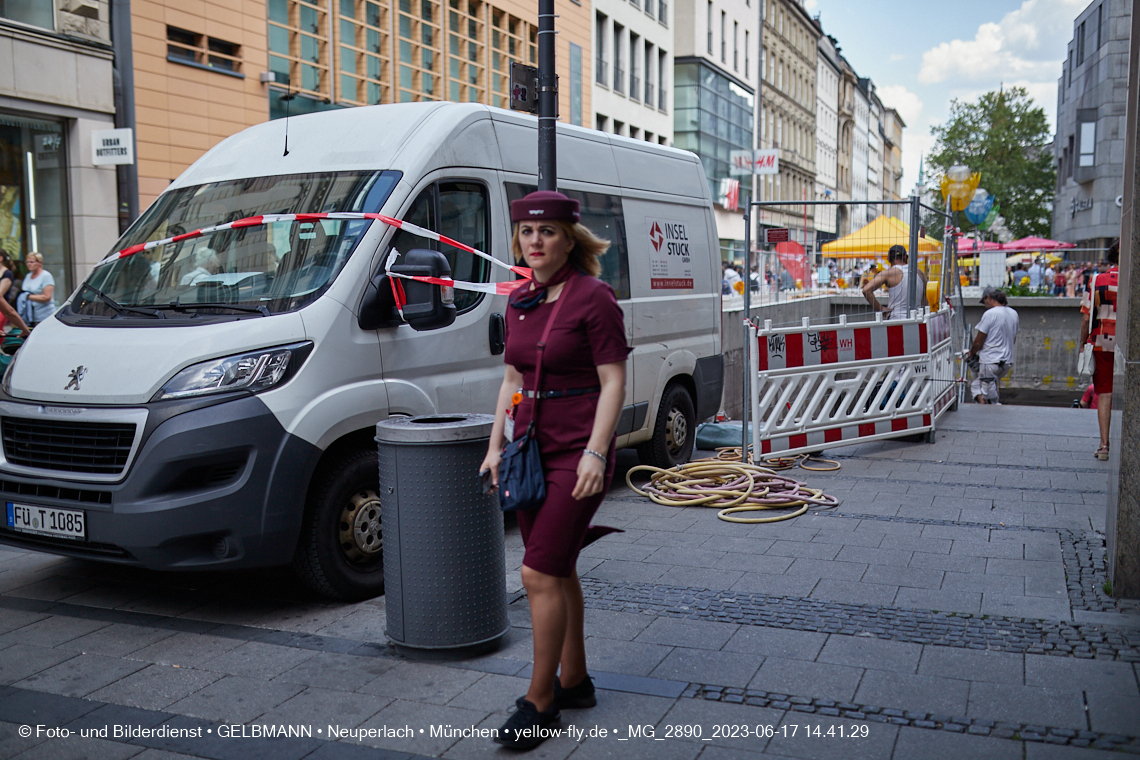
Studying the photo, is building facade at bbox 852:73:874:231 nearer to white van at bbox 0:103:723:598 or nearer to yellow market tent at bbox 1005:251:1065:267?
yellow market tent at bbox 1005:251:1065:267

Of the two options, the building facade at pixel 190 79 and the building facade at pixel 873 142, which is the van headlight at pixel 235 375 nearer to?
the building facade at pixel 190 79

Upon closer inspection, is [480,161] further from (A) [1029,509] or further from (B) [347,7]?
(B) [347,7]

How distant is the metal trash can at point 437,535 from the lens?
428 centimetres

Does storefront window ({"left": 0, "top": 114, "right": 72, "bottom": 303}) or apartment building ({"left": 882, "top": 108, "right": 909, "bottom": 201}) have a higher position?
apartment building ({"left": 882, "top": 108, "right": 909, "bottom": 201})

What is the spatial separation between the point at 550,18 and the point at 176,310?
293 cm

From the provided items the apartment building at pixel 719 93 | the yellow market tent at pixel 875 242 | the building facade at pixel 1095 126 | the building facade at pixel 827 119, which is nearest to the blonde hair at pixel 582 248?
the yellow market tent at pixel 875 242

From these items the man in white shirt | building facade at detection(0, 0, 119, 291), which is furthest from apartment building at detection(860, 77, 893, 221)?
building facade at detection(0, 0, 119, 291)

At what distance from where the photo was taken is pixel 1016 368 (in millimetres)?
21953

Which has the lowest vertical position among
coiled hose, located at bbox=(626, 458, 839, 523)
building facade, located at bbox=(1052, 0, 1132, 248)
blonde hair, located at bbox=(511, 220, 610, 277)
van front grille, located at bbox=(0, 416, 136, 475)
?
coiled hose, located at bbox=(626, 458, 839, 523)

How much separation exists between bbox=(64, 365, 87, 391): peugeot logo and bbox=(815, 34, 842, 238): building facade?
248 feet

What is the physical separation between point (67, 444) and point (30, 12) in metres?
12.4

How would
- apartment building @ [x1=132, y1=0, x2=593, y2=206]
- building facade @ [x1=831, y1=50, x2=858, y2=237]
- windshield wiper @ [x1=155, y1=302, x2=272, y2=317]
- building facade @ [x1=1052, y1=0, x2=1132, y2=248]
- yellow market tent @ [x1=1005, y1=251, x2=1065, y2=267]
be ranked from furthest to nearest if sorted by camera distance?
building facade @ [x1=831, y1=50, x2=858, y2=237] → building facade @ [x1=1052, y1=0, x2=1132, y2=248] → yellow market tent @ [x1=1005, y1=251, x2=1065, y2=267] → apartment building @ [x1=132, y1=0, x2=593, y2=206] → windshield wiper @ [x1=155, y1=302, x2=272, y2=317]

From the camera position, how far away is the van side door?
553 cm

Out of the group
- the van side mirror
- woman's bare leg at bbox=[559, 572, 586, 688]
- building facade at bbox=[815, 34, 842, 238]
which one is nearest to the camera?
woman's bare leg at bbox=[559, 572, 586, 688]
